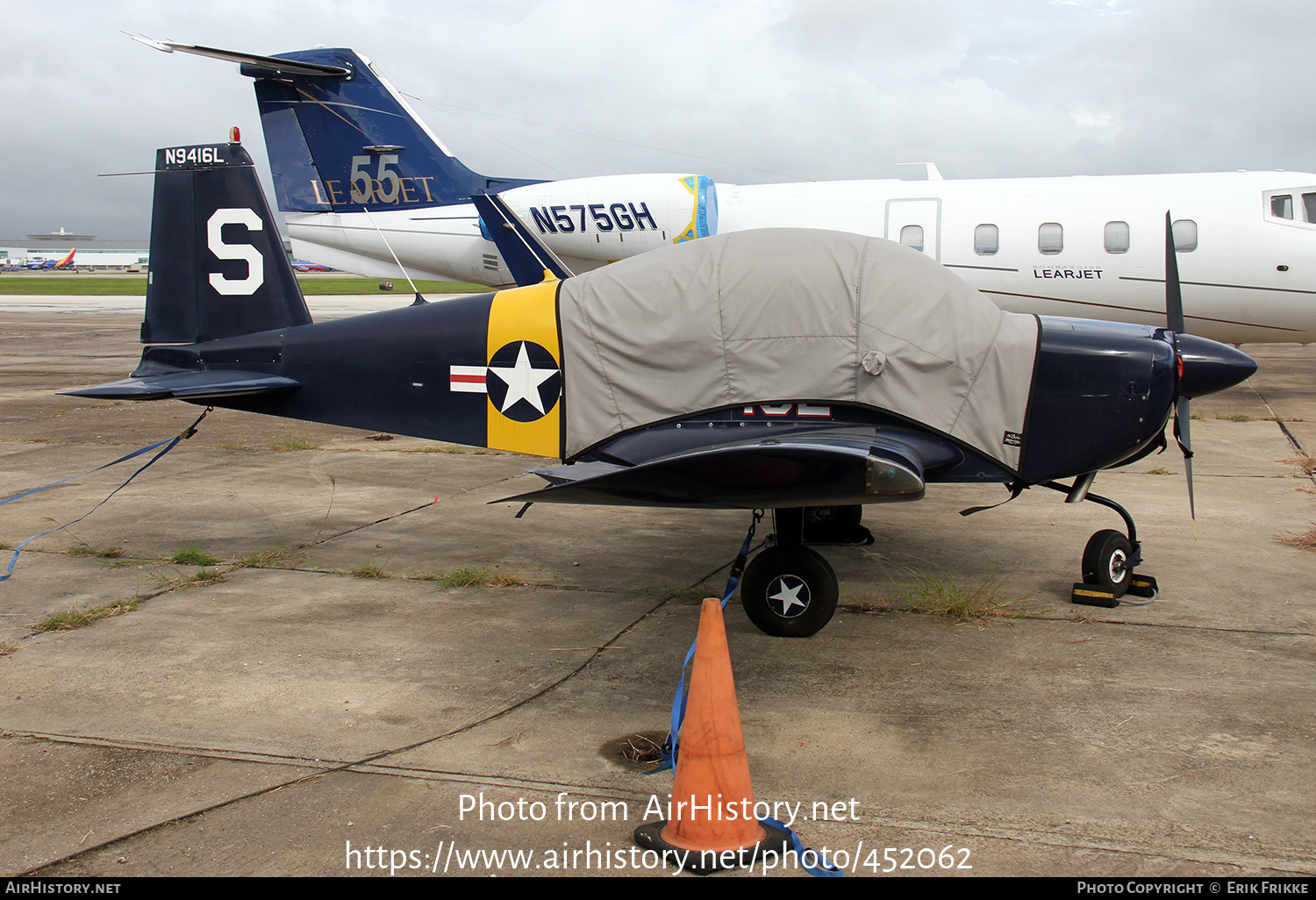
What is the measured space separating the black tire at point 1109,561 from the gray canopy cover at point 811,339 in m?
0.79

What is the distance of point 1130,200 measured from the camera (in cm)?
1288

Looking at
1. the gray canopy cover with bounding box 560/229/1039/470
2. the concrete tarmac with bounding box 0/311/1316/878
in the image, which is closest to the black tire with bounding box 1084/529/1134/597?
the concrete tarmac with bounding box 0/311/1316/878

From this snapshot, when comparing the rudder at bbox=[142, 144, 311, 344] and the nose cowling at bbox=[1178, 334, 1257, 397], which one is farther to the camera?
the rudder at bbox=[142, 144, 311, 344]

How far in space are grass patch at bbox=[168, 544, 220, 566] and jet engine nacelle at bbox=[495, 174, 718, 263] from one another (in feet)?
28.6

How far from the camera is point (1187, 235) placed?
12.8 meters

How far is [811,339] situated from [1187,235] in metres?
10.1

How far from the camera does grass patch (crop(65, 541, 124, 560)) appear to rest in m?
6.64

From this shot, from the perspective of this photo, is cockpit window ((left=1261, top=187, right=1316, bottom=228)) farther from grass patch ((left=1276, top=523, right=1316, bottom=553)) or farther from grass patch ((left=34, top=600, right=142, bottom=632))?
grass patch ((left=34, top=600, right=142, bottom=632))

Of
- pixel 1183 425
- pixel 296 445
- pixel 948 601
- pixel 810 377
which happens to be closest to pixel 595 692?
pixel 810 377

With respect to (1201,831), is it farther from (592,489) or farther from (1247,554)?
(1247,554)

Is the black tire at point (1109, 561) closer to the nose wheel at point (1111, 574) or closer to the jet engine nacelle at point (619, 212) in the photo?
the nose wheel at point (1111, 574)

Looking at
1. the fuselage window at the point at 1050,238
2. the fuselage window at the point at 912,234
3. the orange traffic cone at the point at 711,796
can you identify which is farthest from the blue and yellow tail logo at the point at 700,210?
the orange traffic cone at the point at 711,796

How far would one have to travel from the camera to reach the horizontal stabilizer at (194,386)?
6.16 meters
